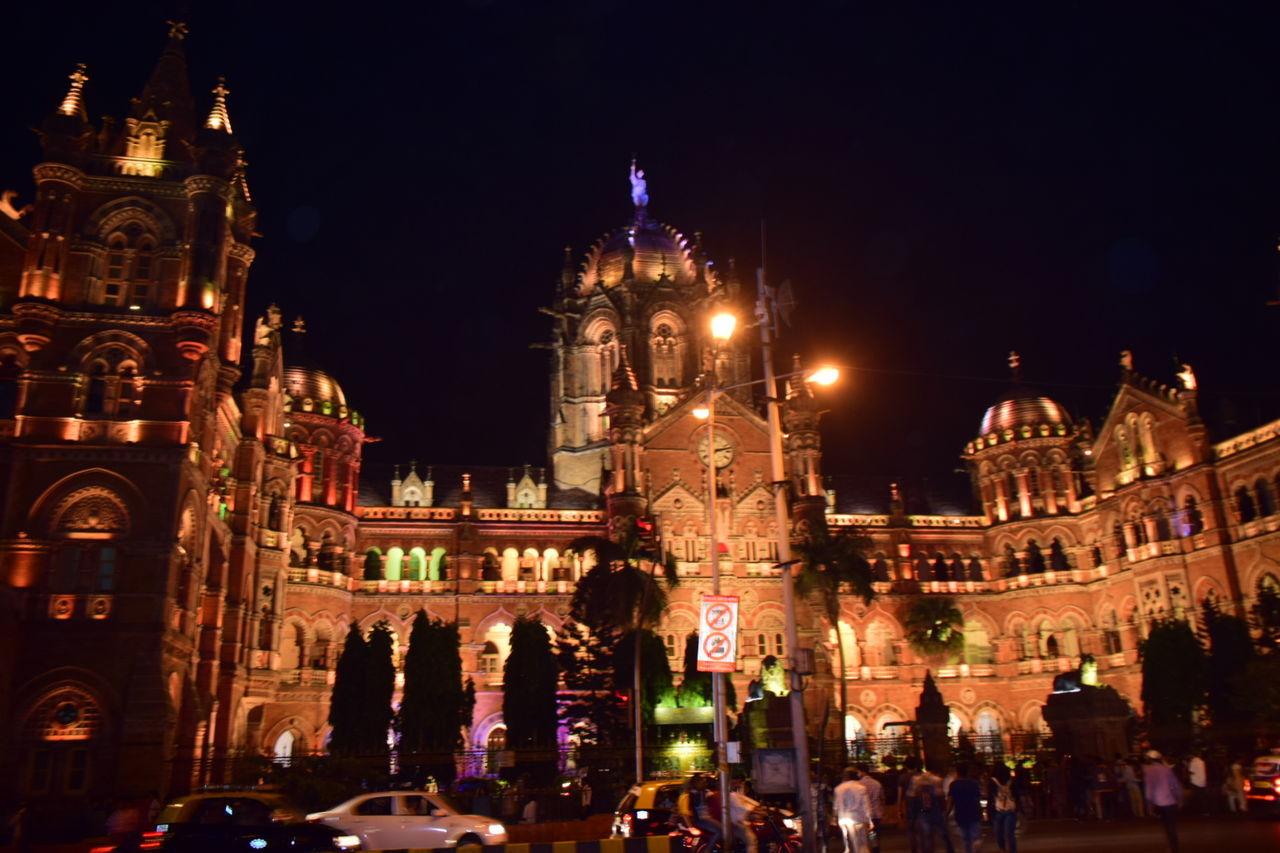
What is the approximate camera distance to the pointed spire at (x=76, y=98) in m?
37.1

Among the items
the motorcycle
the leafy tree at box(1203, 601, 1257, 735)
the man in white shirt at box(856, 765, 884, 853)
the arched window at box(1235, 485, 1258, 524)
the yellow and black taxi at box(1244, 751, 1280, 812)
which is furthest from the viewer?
the arched window at box(1235, 485, 1258, 524)

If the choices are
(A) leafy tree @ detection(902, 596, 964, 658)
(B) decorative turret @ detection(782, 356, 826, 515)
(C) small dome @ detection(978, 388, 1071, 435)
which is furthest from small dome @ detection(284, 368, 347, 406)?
(C) small dome @ detection(978, 388, 1071, 435)

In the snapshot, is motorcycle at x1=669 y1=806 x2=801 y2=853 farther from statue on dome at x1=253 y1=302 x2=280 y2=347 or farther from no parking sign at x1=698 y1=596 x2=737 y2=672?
statue on dome at x1=253 y1=302 x2=280 y2=347

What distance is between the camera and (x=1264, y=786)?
83.9ft

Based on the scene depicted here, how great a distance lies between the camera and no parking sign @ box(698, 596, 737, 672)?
57.0 ft

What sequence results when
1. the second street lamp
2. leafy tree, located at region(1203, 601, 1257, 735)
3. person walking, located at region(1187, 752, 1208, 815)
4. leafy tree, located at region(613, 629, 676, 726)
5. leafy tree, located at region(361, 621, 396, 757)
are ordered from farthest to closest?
leafy tree, located at region(1203, 601, 1257, 735) → leafy tree, located at region(613, 629, 676, 726) → leafy tree, located at region(361, 621, 396, 757) → person walking, located at region(1187, 752, 1208, 815) → the second street lamp

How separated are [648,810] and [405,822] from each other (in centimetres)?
489

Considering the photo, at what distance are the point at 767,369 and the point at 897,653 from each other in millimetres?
44836

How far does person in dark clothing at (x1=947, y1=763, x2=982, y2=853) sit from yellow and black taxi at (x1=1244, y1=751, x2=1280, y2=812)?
11.7 metres

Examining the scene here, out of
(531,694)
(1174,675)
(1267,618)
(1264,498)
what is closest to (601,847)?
(531,694)

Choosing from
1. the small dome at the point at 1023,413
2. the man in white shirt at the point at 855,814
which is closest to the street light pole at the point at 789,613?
the man in white shirt at the point at 855,814

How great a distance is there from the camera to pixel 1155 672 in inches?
1727

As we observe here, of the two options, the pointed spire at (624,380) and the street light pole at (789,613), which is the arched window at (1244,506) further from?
the street light pole at (789,613)

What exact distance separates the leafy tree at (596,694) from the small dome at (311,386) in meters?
22.0
